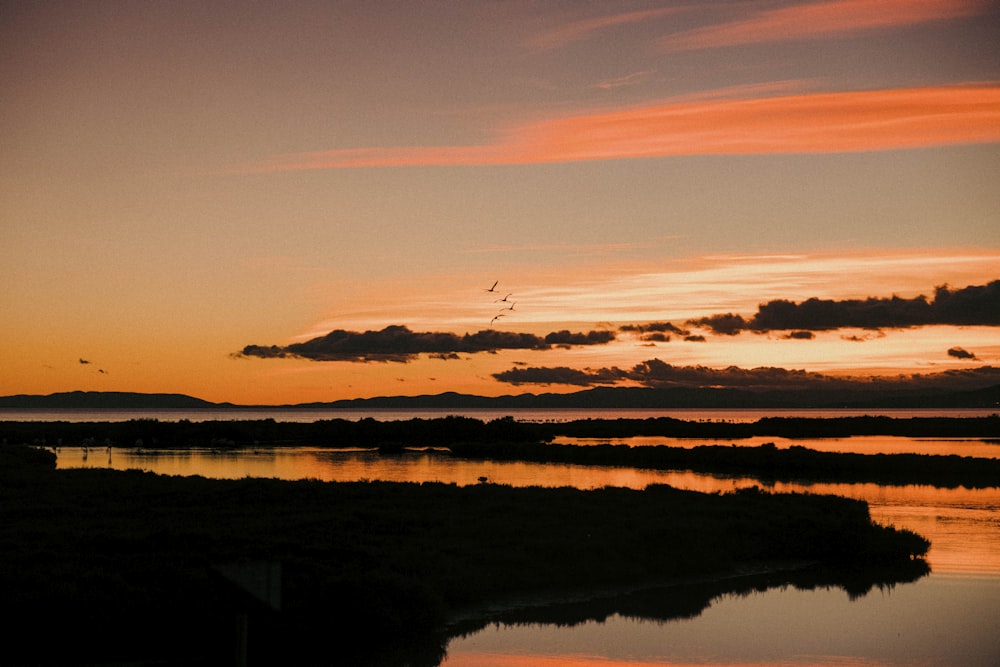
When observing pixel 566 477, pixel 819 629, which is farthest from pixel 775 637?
pixel 566 477

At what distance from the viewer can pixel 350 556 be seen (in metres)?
25.6

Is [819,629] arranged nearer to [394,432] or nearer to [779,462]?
[779,462]

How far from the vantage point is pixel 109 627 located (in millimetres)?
19766

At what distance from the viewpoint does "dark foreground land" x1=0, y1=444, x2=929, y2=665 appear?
19.8 m

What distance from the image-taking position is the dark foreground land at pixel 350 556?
19.8 metres

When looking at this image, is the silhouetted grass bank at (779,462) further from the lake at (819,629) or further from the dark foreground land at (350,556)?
the dark foreground land at (350,556)

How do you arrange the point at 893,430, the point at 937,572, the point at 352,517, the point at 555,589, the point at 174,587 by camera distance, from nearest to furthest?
the point at 174,587, the point at 555,589, the point at 937,572, the point at 352,517, the point at 893,430

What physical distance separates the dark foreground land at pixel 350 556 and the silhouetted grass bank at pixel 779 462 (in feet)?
65.9

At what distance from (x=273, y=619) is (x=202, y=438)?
87.0 meters

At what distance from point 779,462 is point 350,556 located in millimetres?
47519

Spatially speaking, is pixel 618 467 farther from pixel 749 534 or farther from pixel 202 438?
pixel 202 438

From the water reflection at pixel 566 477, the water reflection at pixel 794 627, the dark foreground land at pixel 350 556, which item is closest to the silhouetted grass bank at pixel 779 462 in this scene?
the water reflection at pixel 566 477

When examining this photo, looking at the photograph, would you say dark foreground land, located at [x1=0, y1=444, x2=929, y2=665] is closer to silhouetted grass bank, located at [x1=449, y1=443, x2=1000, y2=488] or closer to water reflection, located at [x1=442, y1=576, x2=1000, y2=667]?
water reflection, located at [x1=442, y1=576, x2=1000, y2=667]

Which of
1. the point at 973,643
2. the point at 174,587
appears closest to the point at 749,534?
the point at 973,643
